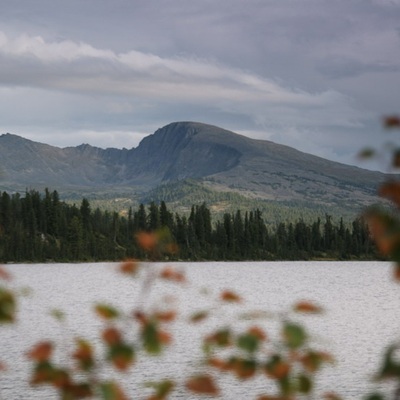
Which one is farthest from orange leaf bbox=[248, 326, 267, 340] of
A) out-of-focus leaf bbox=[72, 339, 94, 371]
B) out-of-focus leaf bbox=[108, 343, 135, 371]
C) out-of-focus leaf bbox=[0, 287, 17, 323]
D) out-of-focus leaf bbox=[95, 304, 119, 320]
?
out-of-focus leaf bbox=[0, 287, 17, 323]

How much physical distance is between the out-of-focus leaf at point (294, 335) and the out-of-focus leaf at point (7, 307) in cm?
236

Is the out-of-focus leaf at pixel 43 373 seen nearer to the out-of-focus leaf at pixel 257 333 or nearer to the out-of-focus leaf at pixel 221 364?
the out-of-focus leaf at pixel 221 364

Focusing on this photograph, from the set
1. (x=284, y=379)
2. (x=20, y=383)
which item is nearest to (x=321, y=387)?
(x=20, y=383)

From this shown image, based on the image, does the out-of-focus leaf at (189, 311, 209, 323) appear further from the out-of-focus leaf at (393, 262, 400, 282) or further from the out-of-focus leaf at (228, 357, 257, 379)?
the out-of-focus leaf at (393, 262, 400, 282)

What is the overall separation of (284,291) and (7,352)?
69.8 m

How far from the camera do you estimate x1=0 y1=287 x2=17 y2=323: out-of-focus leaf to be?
591 centimetres

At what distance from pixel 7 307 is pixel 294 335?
2475 millimetres

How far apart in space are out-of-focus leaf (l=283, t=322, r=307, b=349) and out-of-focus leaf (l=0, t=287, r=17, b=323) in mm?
2357

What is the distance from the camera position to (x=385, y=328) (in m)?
59.6

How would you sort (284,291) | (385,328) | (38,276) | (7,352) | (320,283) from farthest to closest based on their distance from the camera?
(38,276) < (320,283) < (284,291) < (385,328) < (7,352)

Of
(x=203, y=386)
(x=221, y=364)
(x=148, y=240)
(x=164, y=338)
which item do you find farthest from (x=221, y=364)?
(x=148, y=240)

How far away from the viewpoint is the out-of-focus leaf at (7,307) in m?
5.91

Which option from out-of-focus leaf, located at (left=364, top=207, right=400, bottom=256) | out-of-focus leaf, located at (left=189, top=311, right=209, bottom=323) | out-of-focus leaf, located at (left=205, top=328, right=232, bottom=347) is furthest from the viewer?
out-of-focus leaf, located at (left=205, top=328, right=232, bottom=347)

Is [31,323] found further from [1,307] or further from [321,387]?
[1,307]
